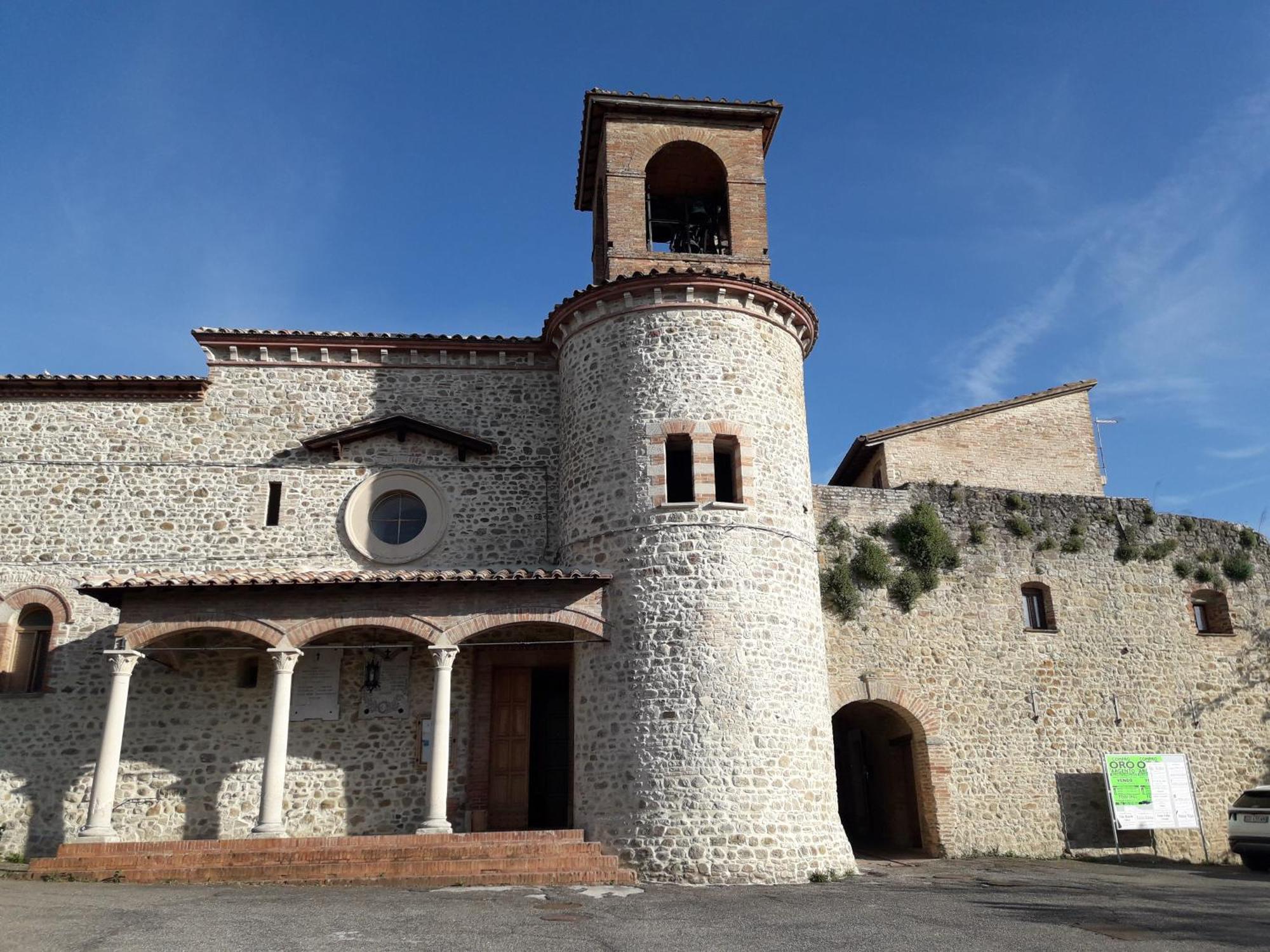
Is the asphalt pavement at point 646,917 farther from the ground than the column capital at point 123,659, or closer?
closer

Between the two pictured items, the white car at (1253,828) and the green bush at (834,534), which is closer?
the white car at (1253,828)

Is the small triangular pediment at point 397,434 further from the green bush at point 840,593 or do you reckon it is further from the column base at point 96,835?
the column base at point 96,835

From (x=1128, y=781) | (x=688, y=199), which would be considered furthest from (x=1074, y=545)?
(x=688, y=199)

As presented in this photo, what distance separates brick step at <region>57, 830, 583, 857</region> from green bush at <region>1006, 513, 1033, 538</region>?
1109cm

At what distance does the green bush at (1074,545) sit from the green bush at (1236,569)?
3.30 metres

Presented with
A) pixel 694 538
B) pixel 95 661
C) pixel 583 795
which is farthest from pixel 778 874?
pixel 95 661

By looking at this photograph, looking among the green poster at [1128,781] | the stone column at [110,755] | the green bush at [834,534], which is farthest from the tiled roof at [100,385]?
the green poster at [1128,781]

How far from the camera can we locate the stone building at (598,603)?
44.8 ft

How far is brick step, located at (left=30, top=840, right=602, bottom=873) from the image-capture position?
12.1 m

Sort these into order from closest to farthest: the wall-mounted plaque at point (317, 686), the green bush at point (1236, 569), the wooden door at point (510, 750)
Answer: the wooden door at point (510, 750)
the wall-mounted plaque at point (317, 686)
the green bush at point (1236, 569)

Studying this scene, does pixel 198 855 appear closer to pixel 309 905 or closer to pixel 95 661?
pixel 309 905

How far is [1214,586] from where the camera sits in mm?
19359

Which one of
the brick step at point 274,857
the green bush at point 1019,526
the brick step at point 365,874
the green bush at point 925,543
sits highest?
the green bush at point 1019,526

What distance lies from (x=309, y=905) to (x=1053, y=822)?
12586 mm
